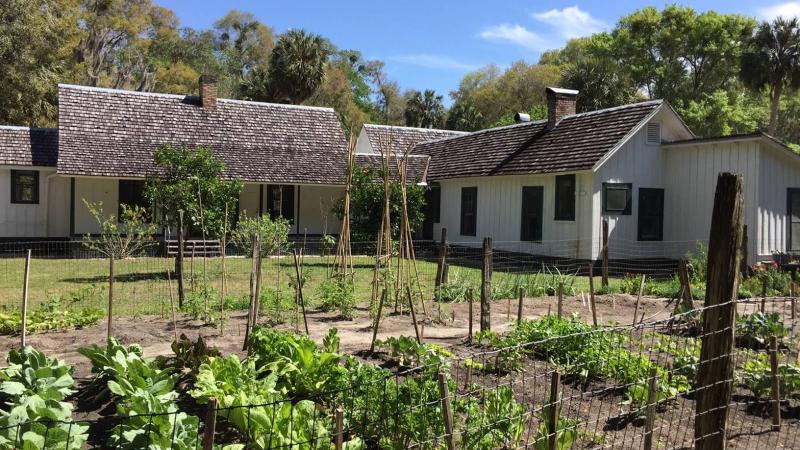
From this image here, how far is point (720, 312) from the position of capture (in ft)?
15.3

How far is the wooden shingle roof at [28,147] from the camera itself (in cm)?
2464

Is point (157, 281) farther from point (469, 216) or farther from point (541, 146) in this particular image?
point (541, 146)

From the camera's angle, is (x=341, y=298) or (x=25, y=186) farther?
(x=25, y=186)

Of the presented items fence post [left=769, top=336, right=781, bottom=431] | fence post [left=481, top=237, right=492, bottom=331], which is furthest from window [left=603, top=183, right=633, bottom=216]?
fence post [left=769, top=336, right=781, bottom=431]

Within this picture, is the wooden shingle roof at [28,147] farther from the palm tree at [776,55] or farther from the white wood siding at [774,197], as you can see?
the palm tree at [776,55]

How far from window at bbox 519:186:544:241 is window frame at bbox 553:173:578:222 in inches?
25.0

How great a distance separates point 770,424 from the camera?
6426mm

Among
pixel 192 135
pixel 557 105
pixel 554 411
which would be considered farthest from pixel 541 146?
pixel 554 411

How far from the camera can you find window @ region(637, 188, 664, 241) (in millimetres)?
20703

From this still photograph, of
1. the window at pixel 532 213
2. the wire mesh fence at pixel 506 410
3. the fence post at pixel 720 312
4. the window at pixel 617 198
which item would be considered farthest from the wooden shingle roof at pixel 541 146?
the fence post at pixel 720 312

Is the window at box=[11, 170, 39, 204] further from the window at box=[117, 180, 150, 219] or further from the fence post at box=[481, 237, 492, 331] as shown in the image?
the fence post at box=[481, 237, 492, 331]

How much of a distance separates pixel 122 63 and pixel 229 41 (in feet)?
47.6

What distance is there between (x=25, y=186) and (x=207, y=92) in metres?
7.30

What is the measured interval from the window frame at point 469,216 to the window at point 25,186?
573 inches
